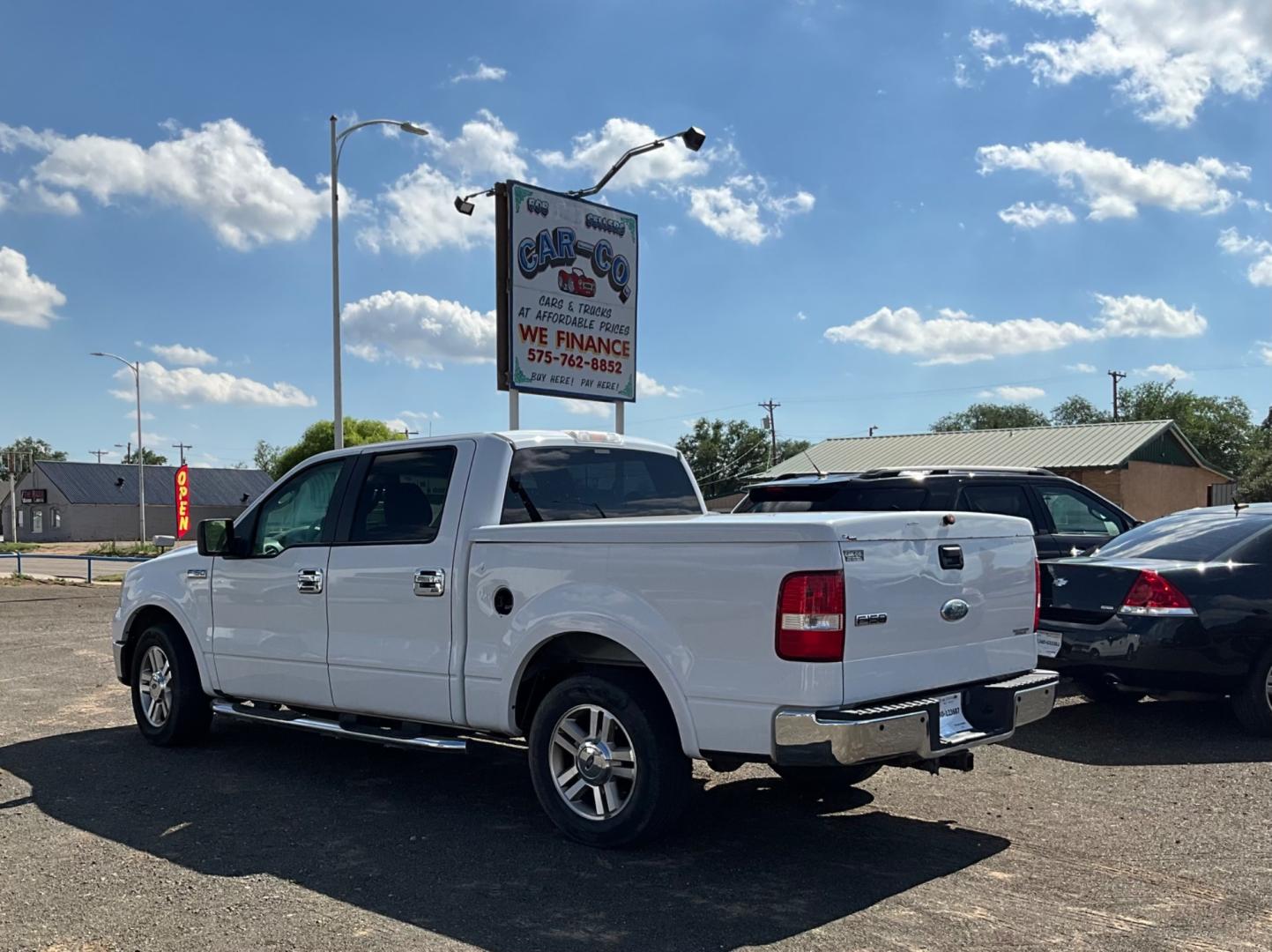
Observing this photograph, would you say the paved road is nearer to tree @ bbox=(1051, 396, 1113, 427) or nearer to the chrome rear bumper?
the chrome rear bumper

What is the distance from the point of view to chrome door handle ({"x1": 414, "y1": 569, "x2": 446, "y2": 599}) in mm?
5906

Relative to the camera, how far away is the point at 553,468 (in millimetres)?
6375

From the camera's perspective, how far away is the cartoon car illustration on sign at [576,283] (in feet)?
55.6

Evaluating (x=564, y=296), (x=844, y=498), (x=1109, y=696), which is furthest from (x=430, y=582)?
(x=564, y=296)

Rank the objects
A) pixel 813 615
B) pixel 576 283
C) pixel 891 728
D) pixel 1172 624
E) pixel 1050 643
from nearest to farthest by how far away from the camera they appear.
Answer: pixel 813 615
pixel 891 728
pixel 1172 624
pixel 1050 643
pixel 576 283

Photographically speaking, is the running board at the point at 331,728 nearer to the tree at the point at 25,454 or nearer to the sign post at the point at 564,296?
the sign post at the point at 564,296

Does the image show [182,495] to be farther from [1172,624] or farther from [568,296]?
[1172,624]

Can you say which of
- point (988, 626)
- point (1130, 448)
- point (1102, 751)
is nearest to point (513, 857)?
point (988, 626)

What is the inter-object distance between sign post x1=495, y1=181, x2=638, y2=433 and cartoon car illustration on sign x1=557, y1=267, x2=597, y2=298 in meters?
0.01

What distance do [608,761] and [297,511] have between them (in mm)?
2823

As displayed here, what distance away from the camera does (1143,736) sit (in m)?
7.95

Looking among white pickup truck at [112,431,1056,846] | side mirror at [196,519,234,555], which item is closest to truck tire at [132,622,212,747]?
white pickup truck at [112,431,1056,846]

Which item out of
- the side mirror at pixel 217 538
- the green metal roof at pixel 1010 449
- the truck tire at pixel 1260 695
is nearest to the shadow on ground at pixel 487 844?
the side mirror at pixel 217 538

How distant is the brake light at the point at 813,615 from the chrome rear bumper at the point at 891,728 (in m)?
0.24
